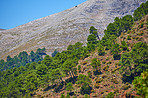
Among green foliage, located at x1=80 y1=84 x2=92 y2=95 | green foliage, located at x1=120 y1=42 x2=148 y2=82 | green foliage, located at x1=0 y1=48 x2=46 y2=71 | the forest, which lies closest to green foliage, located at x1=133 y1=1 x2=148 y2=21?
the forest

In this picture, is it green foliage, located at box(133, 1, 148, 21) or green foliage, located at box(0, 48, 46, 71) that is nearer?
green foliage, located at box(133, 1, 148, 21)

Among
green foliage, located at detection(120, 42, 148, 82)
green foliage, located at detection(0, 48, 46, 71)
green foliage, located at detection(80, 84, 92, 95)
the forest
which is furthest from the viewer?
green foliage, located at detection(0, 48, 46, 71)

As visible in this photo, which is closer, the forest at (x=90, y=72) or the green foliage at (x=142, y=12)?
the forest at (x=90, y=72)

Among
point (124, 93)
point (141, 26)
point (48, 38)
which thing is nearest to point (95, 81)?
point (124, 93)

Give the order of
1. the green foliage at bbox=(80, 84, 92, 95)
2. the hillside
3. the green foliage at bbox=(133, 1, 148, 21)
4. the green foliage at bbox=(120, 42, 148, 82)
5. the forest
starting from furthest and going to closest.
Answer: the green foliage at bbox=(133, 1, 148, 21), the green foliage at bbox=(80, 84, 92, 95), the forest, the hillside, the green foliage at bbox=(120, 42, 148, 82)

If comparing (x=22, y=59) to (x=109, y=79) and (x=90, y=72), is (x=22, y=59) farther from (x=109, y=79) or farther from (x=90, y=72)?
(x=109, y=79)

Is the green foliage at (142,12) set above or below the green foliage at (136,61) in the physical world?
above

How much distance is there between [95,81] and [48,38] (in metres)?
141

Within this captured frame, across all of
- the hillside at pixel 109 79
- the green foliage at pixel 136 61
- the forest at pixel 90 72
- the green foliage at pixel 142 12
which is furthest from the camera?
the green foliage at pixel 142 12

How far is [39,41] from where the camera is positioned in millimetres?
191625

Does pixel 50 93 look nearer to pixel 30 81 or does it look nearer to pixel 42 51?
pixel 30 81

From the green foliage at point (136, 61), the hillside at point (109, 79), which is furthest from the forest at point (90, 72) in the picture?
the hillside at point (109, 79)

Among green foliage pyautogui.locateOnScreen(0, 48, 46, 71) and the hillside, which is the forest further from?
green foliage pyautogui.locateOnScreen(0, 48, 46, 71)

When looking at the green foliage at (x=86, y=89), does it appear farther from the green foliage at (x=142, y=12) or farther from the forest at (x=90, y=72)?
the green foliage at (x=142, y=12)
